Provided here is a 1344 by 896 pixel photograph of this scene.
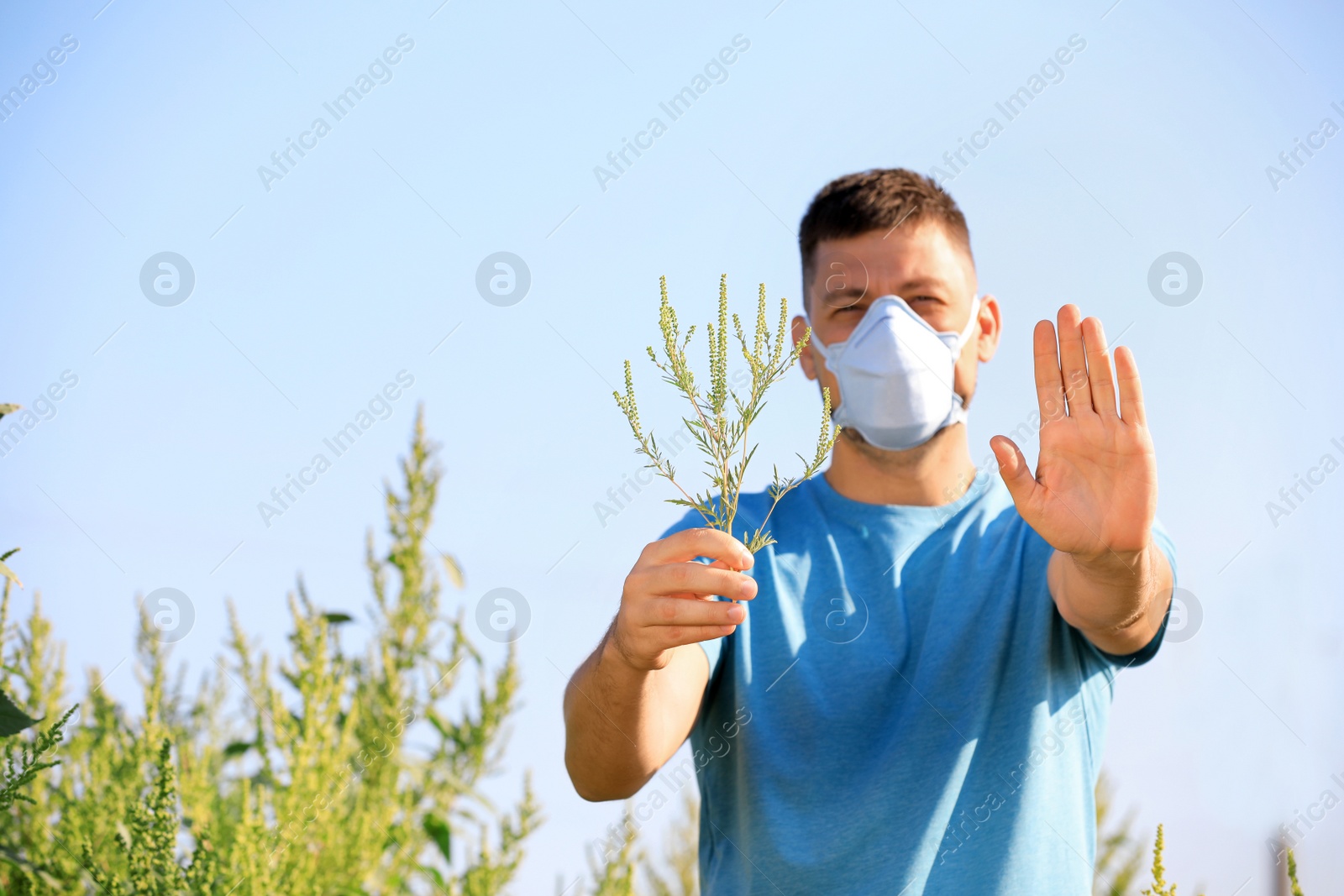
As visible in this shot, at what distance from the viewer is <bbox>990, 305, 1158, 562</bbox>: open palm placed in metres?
2.19

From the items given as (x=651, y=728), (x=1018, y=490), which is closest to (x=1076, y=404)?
(x=1018, y=490)

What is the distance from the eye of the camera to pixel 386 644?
263cm

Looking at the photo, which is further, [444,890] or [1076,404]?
[444,890]

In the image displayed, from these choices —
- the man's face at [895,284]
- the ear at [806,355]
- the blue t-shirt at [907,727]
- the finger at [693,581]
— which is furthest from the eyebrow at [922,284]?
the finger at [693,581]

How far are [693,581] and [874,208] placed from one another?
2.13m

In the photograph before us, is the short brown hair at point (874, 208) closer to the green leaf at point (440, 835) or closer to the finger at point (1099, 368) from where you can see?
the finger at point (1099, 368)

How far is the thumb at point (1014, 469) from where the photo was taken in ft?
7.16

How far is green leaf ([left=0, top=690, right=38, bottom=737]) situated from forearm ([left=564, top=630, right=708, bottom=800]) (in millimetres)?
1110

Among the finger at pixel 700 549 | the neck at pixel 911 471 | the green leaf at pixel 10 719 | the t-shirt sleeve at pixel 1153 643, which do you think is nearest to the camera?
the green leaf at pixel 10 719

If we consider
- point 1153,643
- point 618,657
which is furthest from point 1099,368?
point 618,657

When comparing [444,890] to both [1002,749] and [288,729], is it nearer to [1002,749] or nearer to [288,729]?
[288,729]

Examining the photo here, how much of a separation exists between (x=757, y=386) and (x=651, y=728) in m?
1.13

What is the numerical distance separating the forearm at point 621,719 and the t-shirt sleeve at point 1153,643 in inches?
43.8

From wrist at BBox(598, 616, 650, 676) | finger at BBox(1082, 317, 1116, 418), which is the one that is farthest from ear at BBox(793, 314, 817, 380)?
wrist at BBox(598, 616, 650, 676)
